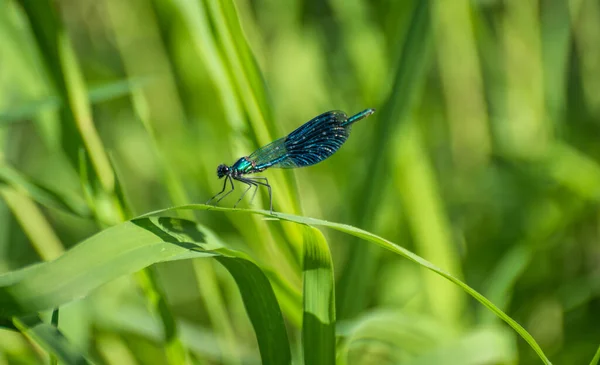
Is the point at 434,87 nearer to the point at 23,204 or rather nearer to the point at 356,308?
the point at 356,308

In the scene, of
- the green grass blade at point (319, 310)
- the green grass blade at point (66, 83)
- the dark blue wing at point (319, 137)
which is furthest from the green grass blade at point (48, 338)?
the dark blue wing at point (319, 137)

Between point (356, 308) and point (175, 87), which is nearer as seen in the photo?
point (356, 308)

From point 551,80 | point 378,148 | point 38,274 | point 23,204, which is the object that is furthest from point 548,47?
point 38,274

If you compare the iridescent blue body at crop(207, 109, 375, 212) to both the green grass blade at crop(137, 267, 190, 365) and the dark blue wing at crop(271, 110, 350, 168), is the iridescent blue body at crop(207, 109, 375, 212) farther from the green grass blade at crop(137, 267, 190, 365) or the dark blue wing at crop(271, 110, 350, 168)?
the green grass blade at crop(137, 267, 190, 365)

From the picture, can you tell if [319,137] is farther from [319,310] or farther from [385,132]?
[319,310]

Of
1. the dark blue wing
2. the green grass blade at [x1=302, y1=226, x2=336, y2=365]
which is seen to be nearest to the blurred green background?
the dark blue wing

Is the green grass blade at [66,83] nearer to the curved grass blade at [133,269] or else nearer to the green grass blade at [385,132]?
the curved grass blade at [133,269]
